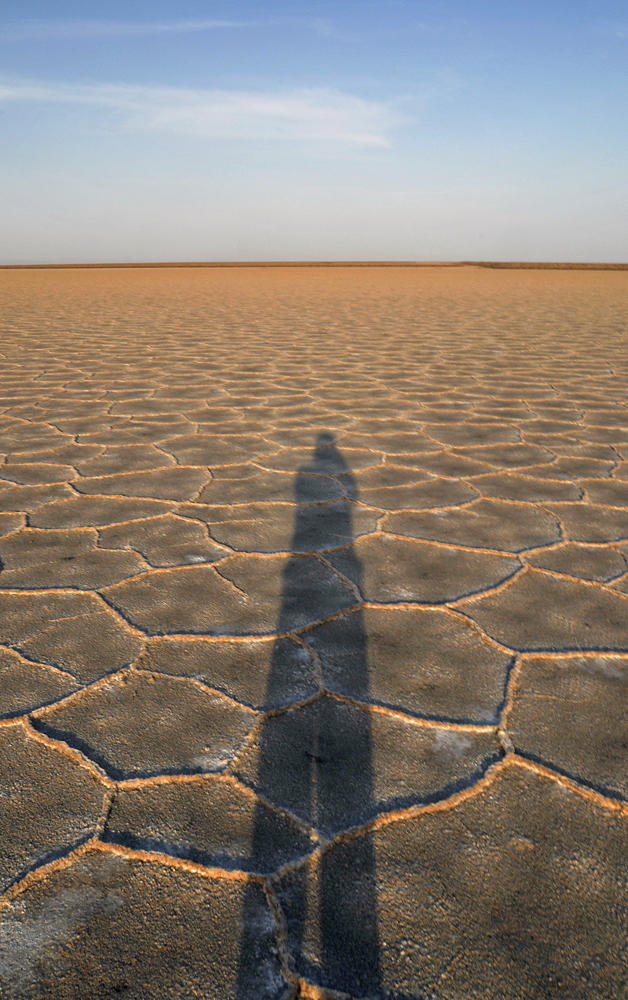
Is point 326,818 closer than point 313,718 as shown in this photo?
Yes

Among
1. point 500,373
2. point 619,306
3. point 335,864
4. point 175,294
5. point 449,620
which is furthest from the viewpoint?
point 175,294

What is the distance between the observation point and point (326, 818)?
829 mm

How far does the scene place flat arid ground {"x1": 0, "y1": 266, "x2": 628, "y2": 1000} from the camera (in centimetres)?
68

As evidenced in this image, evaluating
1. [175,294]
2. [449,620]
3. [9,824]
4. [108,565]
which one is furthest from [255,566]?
[175,294]

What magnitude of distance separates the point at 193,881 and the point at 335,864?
17cm

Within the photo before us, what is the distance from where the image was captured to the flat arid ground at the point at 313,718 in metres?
0.68

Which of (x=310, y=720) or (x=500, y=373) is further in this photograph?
(x=500, y=373)

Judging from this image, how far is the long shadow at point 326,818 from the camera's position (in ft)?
2.16

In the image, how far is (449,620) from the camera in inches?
52.3

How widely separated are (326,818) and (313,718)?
20cm

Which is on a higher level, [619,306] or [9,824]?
[619,306]

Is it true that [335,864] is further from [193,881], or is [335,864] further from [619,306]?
[619,306]

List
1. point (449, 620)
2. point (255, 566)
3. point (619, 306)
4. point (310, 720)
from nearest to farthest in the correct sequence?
point (310, 720) → point (449, 620) → point (255, 566) → point (619, 306)

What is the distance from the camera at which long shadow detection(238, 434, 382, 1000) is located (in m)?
0.66
